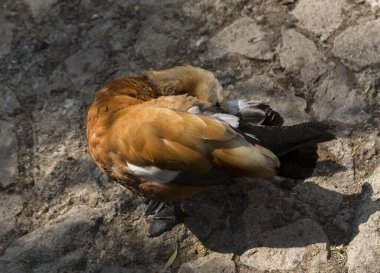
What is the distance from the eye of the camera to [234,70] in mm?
4594

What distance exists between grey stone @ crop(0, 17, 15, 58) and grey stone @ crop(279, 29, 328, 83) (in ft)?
6.83

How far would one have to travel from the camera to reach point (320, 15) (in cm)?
471

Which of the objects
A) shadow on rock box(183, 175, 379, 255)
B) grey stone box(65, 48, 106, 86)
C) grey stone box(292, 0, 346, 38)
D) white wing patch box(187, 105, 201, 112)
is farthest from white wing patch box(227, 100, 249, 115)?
grey stone box(65, 48, 106, 86)

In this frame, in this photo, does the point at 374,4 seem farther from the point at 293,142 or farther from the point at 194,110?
the point at 194,110

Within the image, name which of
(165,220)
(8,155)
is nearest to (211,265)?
(165,220)

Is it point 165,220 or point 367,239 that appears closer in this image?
point 367,239

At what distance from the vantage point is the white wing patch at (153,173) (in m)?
3.46

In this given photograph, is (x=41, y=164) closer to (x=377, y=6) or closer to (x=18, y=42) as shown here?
(x=18, y=42)

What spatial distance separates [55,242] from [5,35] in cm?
194

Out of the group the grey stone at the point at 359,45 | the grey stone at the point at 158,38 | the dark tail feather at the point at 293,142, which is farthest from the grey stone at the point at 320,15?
the dark tail feather at the point at 293,142

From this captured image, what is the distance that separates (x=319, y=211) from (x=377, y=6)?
5.66 ft

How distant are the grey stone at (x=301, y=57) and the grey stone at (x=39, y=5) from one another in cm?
190

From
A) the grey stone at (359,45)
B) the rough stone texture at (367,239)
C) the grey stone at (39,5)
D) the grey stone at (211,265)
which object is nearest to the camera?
the rough stone texture at (367,239)

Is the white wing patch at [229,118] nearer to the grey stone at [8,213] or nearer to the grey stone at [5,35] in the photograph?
the grey stone at [8,213]
